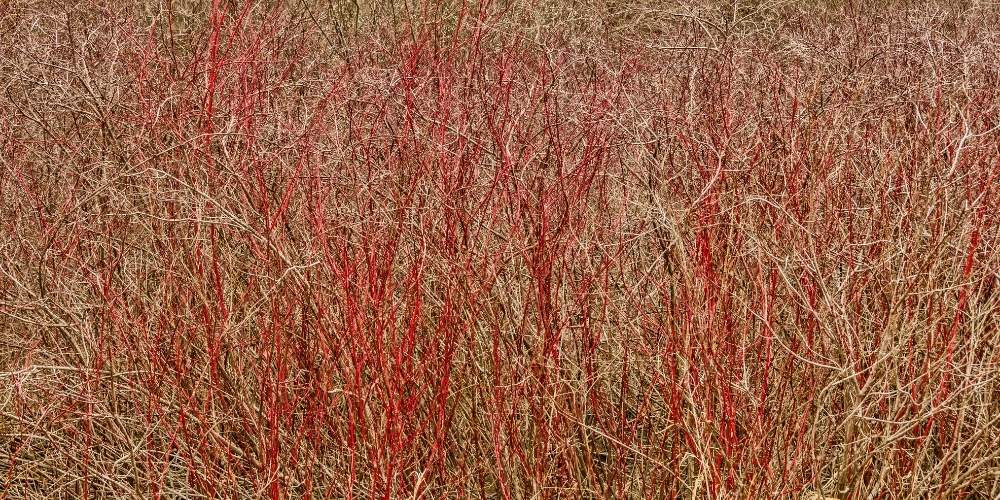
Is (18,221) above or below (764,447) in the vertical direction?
above

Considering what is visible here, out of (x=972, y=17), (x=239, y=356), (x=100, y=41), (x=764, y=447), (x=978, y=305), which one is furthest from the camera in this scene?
(x=972, y=17)

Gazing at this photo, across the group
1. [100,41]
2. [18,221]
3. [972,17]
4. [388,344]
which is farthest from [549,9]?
[388,344]

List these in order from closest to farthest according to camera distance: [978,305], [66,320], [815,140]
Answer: [978,305] → [66,320] → [815,140]

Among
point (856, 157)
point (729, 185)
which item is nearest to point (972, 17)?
point (856, 157)

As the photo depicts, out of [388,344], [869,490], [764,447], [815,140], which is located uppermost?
[815,140]

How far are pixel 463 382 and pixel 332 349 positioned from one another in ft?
0.84

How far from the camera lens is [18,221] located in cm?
233

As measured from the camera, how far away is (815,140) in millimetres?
2432

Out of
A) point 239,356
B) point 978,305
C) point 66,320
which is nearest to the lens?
point 978,305

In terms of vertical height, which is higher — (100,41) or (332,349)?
(100,41)

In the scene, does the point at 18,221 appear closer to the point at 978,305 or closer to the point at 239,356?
the point at 239,356

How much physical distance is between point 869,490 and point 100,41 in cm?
274

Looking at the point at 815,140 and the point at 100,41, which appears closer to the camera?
the point at 815,140

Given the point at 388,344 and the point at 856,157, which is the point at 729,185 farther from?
the point at 388,344
